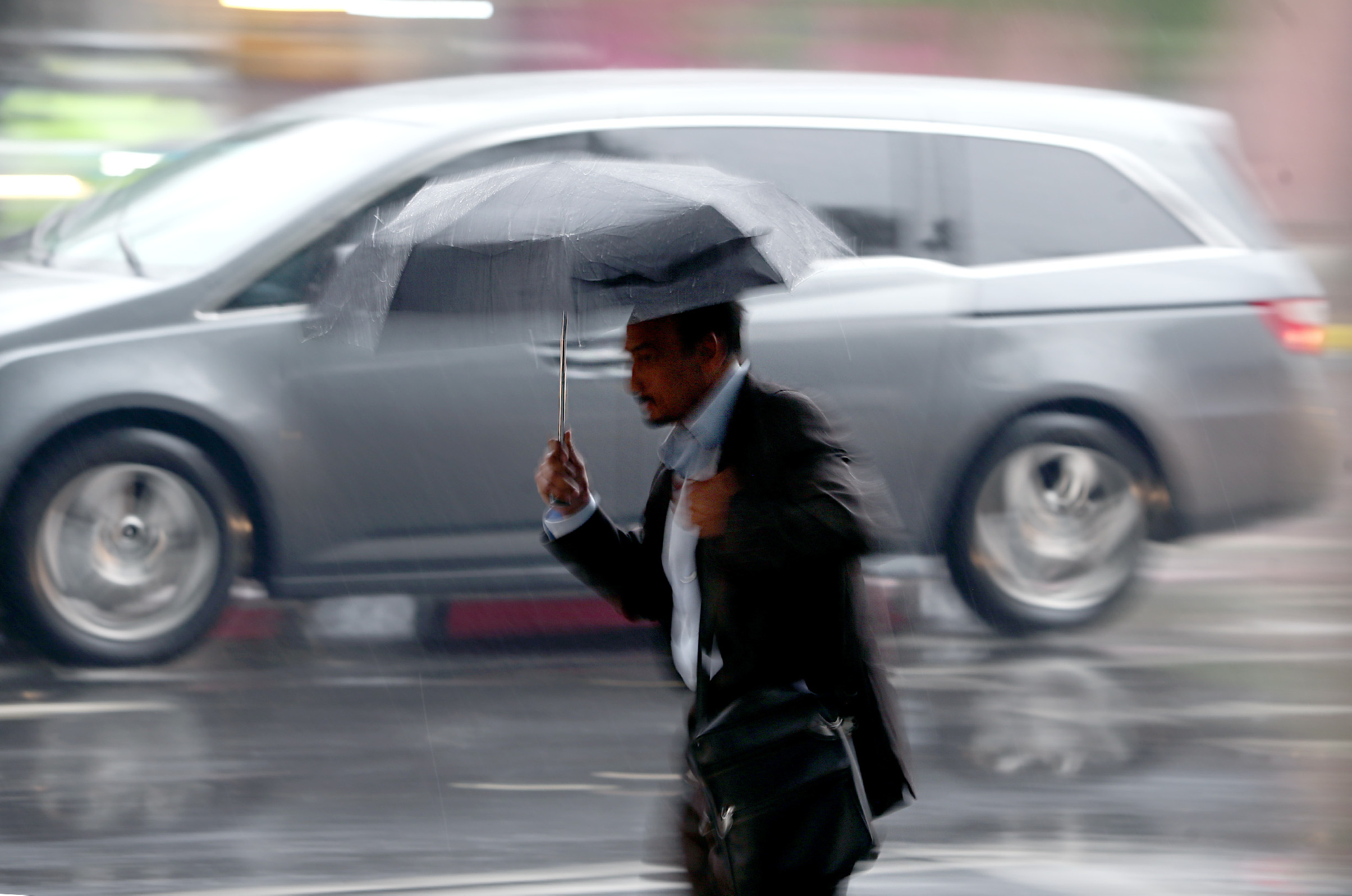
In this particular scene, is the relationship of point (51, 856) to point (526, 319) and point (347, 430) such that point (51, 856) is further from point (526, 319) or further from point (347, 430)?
point (526, 319)

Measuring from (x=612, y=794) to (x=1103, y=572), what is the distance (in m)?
2.35

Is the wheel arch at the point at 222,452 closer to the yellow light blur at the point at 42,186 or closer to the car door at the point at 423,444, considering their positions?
the car door at the point at 423,444

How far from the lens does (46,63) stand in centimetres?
931

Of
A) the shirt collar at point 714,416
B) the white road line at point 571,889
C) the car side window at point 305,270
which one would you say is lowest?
the white road line at point 571,889

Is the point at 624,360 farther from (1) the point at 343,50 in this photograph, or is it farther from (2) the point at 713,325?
(1) the point at 343,50

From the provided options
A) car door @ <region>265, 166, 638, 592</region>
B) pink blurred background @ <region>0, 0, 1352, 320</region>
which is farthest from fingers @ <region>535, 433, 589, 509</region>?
pink blurred background @ <region>0, 0, 1352, 320</region>

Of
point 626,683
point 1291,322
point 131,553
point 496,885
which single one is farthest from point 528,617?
point 1291,322

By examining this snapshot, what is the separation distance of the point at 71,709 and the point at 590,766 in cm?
158

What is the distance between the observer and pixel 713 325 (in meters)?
2.57

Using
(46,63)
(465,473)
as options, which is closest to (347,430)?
(465,473)

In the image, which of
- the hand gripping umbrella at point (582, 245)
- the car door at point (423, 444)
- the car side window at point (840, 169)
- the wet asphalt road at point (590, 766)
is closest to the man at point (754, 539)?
the hand gripping umbrella at point (582, 245)

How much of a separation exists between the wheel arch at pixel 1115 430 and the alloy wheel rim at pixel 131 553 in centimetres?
241

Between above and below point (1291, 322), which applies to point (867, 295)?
above

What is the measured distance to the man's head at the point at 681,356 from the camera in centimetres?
256
